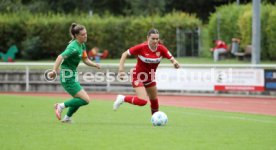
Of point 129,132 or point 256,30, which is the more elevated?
point 256,30

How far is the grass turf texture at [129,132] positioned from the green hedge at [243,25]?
67.4 feet

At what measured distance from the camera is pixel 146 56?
15.2 metres

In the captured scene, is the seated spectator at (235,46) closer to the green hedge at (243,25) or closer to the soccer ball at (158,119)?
the green hedge at (243,25)

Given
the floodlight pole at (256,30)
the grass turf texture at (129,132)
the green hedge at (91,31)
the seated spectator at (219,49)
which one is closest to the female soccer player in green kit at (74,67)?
the grass turf texture at (129,132)

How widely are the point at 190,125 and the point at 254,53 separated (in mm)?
13893

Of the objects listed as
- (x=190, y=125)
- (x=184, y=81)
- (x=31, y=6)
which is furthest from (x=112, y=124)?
(x=31, y=6)

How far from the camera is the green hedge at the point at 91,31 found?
46.8 meters

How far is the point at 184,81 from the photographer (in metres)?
29.5

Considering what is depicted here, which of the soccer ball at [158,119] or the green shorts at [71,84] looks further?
the soccer ball at [158,119]

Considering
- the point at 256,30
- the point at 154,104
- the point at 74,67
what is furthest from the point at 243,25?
the point at 74,67

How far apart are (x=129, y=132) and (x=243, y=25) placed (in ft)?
92.7

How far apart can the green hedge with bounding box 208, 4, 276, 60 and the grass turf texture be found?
20.5m

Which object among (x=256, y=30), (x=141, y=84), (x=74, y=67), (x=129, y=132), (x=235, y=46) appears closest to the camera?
(x=129, y=132)

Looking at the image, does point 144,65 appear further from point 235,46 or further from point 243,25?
point 235,46
